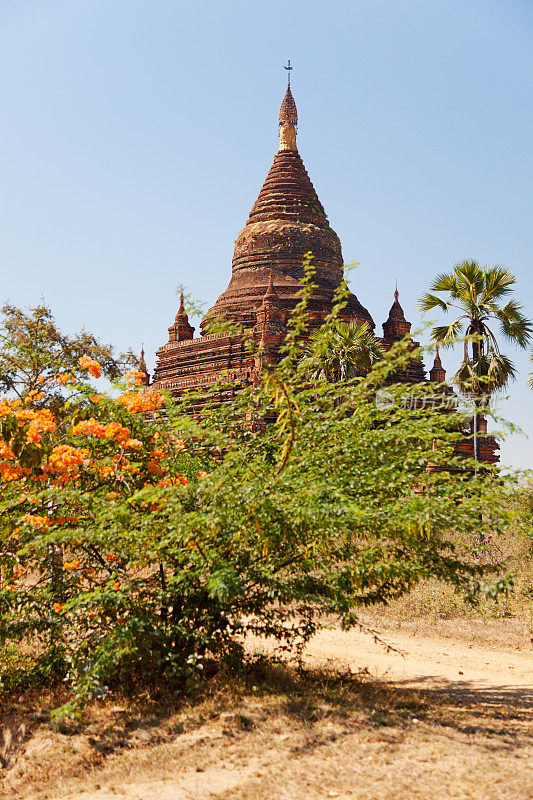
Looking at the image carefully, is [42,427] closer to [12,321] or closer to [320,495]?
[320,495]

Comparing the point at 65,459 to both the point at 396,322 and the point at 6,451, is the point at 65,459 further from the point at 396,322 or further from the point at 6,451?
the point at 396,322

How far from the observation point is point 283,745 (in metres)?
5.55

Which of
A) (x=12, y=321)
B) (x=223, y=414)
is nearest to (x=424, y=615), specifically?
(x=223, y=414)

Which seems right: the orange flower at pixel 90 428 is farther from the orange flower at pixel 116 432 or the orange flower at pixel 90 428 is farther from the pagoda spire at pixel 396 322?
the pagoda spire at pixel 396 322

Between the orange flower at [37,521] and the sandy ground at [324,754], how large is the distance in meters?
1.91

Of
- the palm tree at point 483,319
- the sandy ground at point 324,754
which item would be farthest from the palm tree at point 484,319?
the sandy ground at point 324,754

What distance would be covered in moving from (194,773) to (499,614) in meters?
7.64

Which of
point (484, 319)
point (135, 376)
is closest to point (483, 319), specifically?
point (484, 319)

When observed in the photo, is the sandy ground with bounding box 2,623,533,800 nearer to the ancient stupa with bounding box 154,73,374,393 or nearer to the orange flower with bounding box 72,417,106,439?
the orange flower with bounding box 72,417,106,439

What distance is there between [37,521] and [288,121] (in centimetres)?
2825

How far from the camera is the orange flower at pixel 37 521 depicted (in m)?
6.32

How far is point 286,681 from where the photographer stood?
698cm

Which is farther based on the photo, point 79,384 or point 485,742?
point 79,384

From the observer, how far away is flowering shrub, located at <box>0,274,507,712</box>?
6.05m
